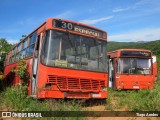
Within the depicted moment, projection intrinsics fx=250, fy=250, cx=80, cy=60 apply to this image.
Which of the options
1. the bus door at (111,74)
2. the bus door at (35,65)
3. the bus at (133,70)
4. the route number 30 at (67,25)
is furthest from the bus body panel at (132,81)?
the bus door at (35,65)

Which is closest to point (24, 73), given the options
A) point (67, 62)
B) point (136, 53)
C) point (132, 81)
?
point (67, 62)

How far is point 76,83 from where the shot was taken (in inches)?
372

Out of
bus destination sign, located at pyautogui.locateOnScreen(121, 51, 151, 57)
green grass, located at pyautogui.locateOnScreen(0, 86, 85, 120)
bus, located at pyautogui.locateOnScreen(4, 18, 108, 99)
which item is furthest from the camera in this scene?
bus destination sign, located at pyautogui.locateOnScreen(121, 51, 151, 57)

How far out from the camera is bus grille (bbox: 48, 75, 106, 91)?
899 cm

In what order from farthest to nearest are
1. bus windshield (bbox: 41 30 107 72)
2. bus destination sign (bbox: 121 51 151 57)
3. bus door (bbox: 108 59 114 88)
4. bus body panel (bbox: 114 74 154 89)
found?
bus door (bbox: 108 59 114 88) < bus destination sign (bbox: 121 51 151 57) < bus body panel (bbox: 114 74 154 89) < bus windshield (bbox: 41 30 107 72)

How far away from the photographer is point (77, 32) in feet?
32.7

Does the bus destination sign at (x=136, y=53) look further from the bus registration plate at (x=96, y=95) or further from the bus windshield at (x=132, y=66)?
the bus registration plate at (x=96, y=95)

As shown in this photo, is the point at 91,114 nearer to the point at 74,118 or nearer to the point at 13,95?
the point at 74,118

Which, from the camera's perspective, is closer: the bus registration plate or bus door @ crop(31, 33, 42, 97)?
bus door @ crop(31, 33, 42, 97)

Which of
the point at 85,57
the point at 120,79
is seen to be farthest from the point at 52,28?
the point at 120,79

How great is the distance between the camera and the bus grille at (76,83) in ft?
29.5

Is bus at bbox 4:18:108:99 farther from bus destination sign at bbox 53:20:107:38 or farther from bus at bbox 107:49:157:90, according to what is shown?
bus at bbox 107:49:157:90

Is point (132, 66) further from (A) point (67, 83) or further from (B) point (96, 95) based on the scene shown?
(A) point (67, 83)

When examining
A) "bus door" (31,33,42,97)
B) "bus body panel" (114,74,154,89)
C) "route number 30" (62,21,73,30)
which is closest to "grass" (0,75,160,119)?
"bus door" (31,33,42,97)
